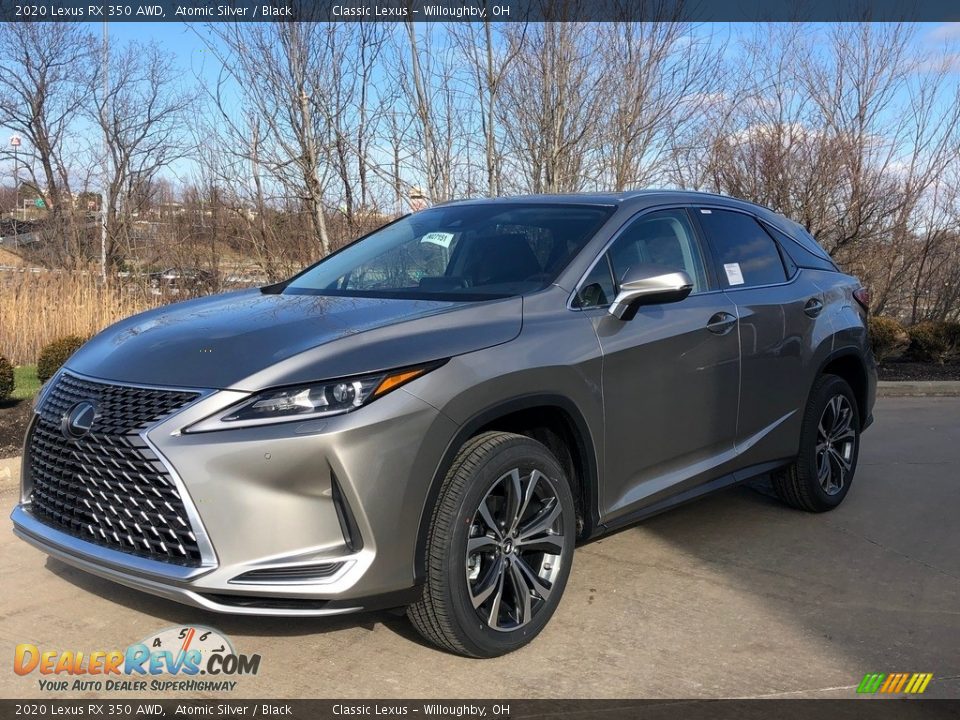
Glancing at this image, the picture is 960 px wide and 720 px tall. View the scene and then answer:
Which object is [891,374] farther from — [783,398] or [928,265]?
[783,398]

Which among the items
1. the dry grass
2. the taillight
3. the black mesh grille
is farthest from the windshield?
the dry grass

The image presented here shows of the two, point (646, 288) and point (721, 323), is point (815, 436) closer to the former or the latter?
point (721, 323)

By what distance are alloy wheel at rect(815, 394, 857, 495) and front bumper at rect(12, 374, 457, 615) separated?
3.27m

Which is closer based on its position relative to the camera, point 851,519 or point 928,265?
point 851,519

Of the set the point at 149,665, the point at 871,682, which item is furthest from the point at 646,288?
the point at 149,665

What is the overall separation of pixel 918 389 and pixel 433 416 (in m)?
8.67

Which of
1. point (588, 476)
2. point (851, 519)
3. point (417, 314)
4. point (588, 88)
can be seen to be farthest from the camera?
point (588, 88)

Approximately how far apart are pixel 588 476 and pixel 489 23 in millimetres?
7990

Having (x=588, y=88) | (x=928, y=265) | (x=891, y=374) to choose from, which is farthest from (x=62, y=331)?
(x=928, y=265)

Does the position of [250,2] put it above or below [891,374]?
above

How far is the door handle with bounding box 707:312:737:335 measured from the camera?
455 cm

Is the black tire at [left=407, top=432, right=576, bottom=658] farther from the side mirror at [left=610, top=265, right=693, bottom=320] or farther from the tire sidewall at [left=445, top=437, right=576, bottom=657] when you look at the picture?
the side mirror at [left=610, top=265, right=693, bottom=320]

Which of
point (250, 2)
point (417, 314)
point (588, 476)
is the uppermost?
point (250, 2)

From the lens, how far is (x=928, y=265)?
15.6 meters
